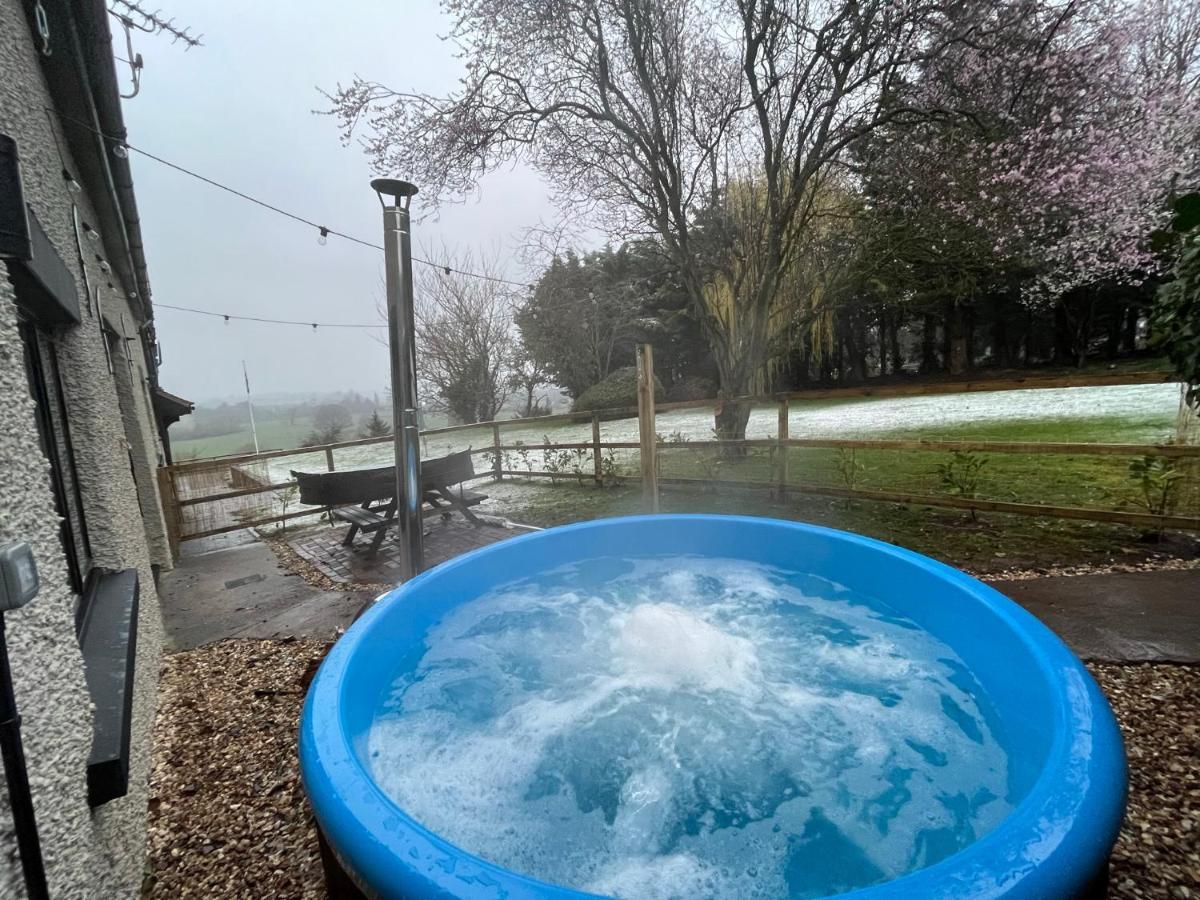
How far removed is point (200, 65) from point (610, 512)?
488cm

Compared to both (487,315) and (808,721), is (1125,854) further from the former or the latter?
(487,315)

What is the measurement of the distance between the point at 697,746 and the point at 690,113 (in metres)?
6.52

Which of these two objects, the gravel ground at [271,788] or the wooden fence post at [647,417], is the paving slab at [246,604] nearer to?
the gravel ground at [271,788]

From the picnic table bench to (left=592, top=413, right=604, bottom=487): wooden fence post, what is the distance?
1.69 metres

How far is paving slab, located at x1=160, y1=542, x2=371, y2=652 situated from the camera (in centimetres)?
283

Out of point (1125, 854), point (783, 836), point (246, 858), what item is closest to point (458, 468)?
point (246, 858)

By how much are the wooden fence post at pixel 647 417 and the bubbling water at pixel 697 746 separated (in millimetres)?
1675

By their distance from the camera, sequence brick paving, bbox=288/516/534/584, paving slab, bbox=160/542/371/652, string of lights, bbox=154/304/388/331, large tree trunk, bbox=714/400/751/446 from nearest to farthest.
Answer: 1. paving slab, bbox=160/542/371/652
2. brick paving, bbox=288/516/534/584
3. large tree trunk, bbox=714/400/751/446
4. string of lights, bbox=154/304/388/331

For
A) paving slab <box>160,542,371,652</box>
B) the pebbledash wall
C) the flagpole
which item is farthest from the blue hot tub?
the flagpole

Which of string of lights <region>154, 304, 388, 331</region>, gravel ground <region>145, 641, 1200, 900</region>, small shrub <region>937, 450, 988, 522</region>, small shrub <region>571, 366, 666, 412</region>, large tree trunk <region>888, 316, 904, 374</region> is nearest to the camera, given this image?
gravel ground <region>145, 641, 1200, 900</region>

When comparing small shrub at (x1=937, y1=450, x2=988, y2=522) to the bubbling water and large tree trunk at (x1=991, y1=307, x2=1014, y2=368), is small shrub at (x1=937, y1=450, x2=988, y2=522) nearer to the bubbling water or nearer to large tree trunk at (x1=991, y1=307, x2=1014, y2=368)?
the bubbling water

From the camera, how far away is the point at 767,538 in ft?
10.5

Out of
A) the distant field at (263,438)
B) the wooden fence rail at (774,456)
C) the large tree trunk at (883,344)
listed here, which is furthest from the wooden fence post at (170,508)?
the large tree trunk at (883,344)

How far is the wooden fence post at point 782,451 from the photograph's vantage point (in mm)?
4773
